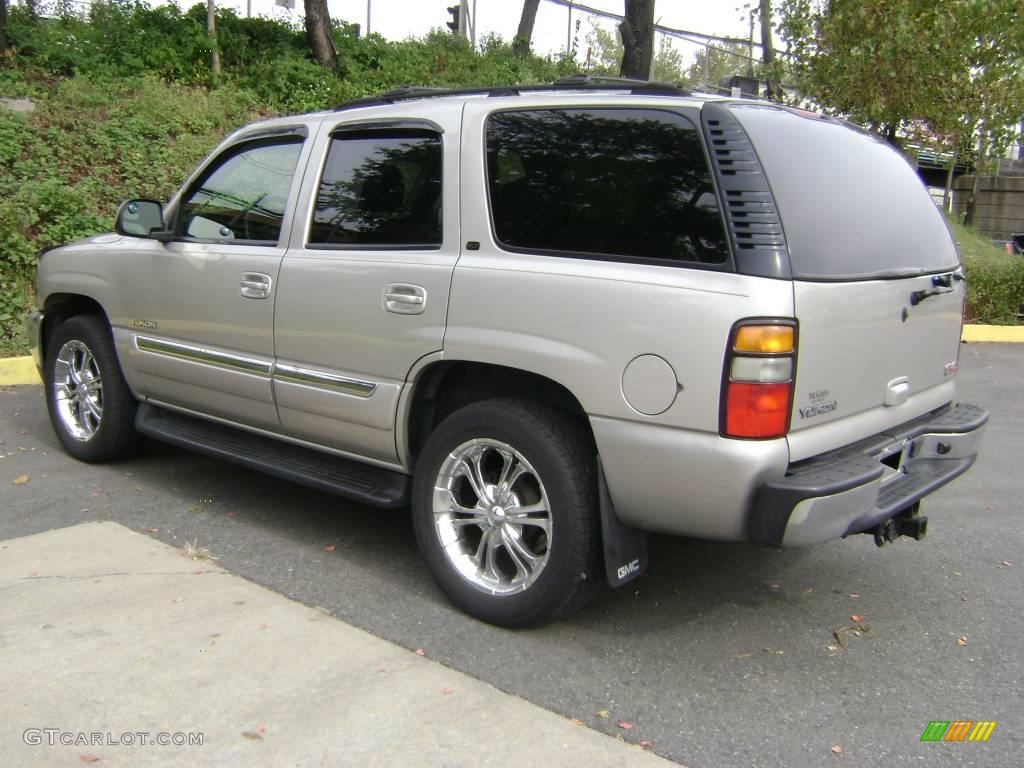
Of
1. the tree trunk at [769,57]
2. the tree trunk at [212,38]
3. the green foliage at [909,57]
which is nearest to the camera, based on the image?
the green foliage at [909,57]

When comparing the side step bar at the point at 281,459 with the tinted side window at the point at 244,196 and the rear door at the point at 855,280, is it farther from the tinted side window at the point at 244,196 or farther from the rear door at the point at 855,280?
the rear door at the point at 855,280

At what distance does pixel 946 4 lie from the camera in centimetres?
1148

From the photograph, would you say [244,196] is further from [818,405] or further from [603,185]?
[818,405]

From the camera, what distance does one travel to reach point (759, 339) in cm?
294

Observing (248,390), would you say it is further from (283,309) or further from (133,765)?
(133,765)

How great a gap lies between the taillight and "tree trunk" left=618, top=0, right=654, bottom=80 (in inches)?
419

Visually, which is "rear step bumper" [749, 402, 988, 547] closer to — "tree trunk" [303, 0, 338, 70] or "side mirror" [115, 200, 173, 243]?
"side mirror" [115, 200, 173, 243]

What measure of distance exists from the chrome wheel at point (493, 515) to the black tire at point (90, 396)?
2.52m

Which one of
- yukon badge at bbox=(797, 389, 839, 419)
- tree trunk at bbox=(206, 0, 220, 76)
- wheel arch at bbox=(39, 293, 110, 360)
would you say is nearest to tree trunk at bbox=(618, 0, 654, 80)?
tree trunk at bbox=(206, 0, 220, 76)

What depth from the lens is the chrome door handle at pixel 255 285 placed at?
4.29m

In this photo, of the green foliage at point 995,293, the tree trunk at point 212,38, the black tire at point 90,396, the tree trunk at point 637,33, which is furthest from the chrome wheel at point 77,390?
the green foliage at point 995,293

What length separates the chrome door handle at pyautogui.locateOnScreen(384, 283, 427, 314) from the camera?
12.1ft

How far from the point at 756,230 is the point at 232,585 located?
243cm

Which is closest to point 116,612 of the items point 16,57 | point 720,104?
point 720,104
